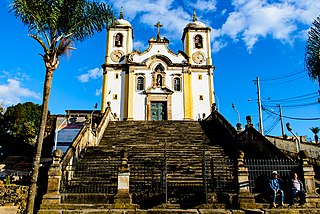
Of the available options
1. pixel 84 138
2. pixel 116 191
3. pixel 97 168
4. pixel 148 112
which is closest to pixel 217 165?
pixel 116 191

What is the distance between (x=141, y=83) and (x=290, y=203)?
21073 millimetres

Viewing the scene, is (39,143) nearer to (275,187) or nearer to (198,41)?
(275,187)

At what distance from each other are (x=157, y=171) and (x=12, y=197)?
18.4 feet

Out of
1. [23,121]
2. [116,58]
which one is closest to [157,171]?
[116,58]

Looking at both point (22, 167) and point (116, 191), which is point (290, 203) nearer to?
point (116, 191)

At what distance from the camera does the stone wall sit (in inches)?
417

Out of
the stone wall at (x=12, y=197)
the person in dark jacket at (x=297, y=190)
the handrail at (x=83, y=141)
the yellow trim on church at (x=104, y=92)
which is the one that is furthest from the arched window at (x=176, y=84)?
the person in dark jacket at (x=297, y=190)

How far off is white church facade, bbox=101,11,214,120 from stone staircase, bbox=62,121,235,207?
10.6m

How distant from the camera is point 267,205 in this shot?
30.9 ft

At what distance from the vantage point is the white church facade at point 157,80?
90.8 feet

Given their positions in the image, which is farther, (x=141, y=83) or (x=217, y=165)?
(x=141, y=83)

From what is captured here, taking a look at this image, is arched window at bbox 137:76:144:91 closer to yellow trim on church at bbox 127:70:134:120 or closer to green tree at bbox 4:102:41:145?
yellow trim on church at bbox 127:70:134:120

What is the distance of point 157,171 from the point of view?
11742 millimetres

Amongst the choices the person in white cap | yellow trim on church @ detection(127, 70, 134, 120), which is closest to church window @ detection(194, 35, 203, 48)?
yellow trim on church @ detection(127, 70, 134, 120)
